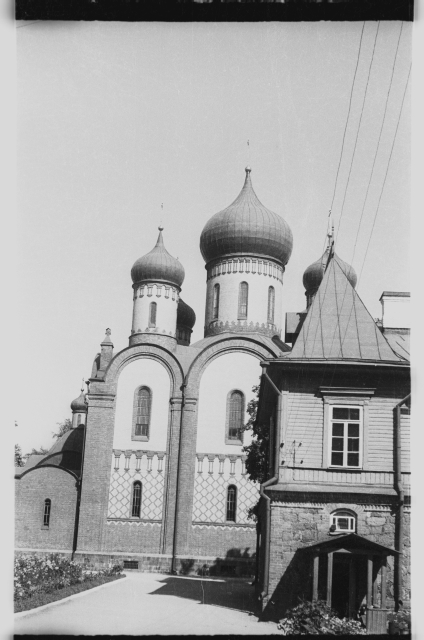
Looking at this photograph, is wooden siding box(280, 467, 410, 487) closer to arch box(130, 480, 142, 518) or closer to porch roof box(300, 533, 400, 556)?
porch roof box(300, 533, 400, 556)

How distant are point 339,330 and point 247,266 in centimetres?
1935

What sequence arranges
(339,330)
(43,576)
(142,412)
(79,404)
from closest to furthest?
(339,330) < (43,576) < (142,412) < (79,404)

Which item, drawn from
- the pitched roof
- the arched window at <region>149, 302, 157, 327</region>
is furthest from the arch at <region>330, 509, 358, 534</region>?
the arched window at <region>149, 302, 157, 327</region>

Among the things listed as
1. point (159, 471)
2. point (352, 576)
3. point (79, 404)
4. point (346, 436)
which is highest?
point (79, 404)

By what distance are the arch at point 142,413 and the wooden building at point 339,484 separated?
1631 cm

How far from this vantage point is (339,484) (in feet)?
53.4

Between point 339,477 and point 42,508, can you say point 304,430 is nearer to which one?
point 339,477

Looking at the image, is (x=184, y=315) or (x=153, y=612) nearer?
(x=153, y=612)

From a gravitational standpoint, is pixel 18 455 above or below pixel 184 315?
below

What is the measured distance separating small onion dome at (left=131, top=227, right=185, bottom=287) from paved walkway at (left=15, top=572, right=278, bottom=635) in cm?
1603

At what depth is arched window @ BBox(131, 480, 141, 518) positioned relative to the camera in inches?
1265

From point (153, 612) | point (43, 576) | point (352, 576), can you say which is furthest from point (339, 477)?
point (43, 576)

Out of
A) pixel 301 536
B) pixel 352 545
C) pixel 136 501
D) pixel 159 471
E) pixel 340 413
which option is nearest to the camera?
pixel 352 545
